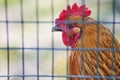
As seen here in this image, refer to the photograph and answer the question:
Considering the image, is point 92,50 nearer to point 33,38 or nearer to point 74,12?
point 74,12

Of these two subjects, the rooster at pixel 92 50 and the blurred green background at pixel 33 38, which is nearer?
the rooster at pixel 92 50

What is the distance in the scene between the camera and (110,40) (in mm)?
2010

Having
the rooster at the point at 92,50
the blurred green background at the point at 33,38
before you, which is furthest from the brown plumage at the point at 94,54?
the blurred green background at the point at 33,38

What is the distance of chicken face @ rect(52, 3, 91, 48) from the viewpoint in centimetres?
206

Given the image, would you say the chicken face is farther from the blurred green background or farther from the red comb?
the blurred green background

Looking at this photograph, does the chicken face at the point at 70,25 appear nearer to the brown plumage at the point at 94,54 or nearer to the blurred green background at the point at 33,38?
the brown plumage at the point at 94,54

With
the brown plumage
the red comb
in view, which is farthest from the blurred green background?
the brown plumage

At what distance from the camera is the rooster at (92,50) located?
6.51 feet

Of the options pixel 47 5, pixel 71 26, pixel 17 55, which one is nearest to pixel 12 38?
pixel 17 55

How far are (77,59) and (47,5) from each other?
1.15 meters

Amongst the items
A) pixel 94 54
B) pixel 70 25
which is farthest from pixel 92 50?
pixel 70 25

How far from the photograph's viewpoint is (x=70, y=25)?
207 cm

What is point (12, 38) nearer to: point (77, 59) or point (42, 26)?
point (42, 26)

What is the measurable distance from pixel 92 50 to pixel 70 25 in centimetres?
19
